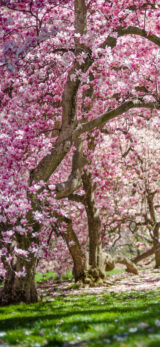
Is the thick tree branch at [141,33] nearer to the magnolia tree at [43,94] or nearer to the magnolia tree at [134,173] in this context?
the magnolia tree at [43,94]

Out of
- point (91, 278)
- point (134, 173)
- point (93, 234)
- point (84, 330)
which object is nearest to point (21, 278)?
point (84, 330)

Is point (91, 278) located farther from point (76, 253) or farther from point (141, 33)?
point (141, 33)

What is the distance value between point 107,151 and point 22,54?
7130 mm

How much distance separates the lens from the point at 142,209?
21.5 m

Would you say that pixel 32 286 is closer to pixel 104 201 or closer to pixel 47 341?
pixel 47 341

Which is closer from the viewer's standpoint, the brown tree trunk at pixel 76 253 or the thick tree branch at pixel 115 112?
the thick tree branch at pixel 115 112

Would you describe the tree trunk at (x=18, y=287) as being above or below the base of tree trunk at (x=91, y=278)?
above

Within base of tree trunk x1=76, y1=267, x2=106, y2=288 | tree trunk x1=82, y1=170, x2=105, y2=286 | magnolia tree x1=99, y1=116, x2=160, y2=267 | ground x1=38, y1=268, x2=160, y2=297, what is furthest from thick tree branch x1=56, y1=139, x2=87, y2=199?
magnolia tree x1=99, y1=116, x2=160, y2=267

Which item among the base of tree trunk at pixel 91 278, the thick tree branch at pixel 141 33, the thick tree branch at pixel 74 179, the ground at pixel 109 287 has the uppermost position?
the thick tree branch at pixel 141 33

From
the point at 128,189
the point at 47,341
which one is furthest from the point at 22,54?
the point at 128,189

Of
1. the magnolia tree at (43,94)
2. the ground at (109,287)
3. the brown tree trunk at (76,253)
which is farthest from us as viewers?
the brown tree trunk at (76,253)

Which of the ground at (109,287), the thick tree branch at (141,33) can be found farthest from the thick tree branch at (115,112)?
the ground at (109,287)

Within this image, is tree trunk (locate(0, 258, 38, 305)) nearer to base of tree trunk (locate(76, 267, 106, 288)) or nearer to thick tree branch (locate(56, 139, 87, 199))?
thick tree branch (locate(56, 139, 87, 199))

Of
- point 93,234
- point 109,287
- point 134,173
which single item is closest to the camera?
point 109,287
